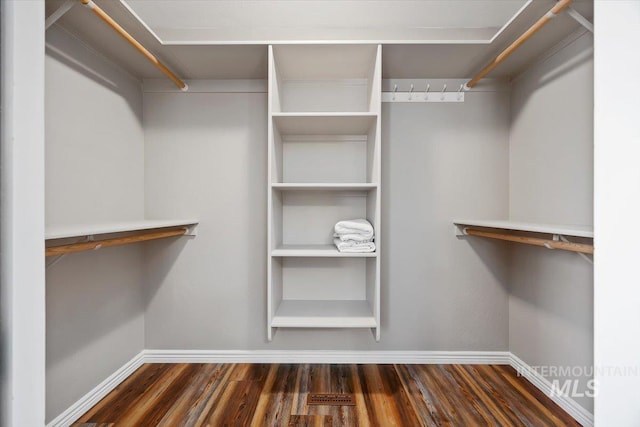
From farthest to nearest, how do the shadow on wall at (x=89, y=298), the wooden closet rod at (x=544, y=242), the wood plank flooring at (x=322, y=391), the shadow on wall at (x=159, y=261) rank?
the shadow on wall at (x=159, y=261) → the wood plank flooring at (x=322, y=391) → the shadow on wall at (x=89, y=298) → the wooden closet rod at (x=544, y=242)

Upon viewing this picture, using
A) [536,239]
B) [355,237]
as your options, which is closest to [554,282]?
[536,239]

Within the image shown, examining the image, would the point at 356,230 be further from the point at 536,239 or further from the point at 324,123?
the point at 536,239

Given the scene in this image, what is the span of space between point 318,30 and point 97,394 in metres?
2.41

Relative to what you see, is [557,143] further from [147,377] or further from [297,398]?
[147,377]

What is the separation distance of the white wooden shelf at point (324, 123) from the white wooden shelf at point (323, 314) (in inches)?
44.6

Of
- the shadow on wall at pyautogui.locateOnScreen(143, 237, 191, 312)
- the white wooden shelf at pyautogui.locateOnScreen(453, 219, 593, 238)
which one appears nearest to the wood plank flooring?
the shadow on wall at pyautogui.locateOnScreen(143, 237, 191, 312)

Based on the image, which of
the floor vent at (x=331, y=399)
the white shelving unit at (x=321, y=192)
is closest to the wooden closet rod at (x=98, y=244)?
the white shelving unit at (x=321, y=192)

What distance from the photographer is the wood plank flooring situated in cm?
163

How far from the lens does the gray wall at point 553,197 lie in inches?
62.9

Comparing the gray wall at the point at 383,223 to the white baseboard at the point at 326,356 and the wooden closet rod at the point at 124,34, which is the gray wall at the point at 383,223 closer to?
the white baseboard at the point at 326,356

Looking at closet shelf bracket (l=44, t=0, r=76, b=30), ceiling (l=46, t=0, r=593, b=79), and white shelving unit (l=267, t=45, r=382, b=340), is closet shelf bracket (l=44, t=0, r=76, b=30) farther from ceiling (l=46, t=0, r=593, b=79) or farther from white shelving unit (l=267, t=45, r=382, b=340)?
white shelving unit (l=267, t=45, r=382, b=340)

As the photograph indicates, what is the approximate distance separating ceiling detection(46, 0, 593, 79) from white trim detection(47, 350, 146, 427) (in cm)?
187

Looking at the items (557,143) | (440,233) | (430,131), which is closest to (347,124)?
(430,131)

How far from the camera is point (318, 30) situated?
1.91 meters
